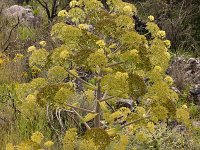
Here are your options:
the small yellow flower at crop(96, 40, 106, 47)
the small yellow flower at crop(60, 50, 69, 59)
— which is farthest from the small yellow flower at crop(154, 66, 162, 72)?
the small yellow flower at crop(60, 50, 69, 59)

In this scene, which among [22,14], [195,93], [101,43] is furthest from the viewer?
[22,14]

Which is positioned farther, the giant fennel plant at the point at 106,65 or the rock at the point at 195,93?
the rock at the point at 195,93

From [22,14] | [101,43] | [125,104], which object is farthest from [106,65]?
[22,14]

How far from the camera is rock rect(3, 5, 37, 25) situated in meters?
10.3

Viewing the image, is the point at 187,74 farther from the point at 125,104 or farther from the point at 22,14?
the point at 22,14

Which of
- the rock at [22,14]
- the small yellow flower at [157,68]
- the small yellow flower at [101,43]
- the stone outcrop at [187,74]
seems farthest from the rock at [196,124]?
the rock at [22,14]

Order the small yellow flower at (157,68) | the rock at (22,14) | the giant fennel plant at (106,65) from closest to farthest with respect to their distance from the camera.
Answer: the giant fennel plant at (106,65) < the small yellow flower at (157,68) < the rock at (22,14)

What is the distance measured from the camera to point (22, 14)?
10508mm

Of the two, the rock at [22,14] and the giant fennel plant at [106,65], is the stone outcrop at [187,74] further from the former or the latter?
the giant fennel plant at [106,65]

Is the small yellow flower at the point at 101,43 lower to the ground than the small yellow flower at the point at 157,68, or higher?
higher

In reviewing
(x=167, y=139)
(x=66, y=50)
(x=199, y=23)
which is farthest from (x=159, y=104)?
(x=199, y=23)

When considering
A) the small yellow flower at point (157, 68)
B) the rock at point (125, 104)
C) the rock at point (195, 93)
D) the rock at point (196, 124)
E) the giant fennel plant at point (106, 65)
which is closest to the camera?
the giant fennel plant at point (106, 65)

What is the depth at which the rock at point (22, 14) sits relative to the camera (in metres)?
10.3

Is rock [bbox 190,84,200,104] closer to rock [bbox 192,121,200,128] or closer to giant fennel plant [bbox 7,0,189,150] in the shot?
rock [bbox 192,121,200,128]
